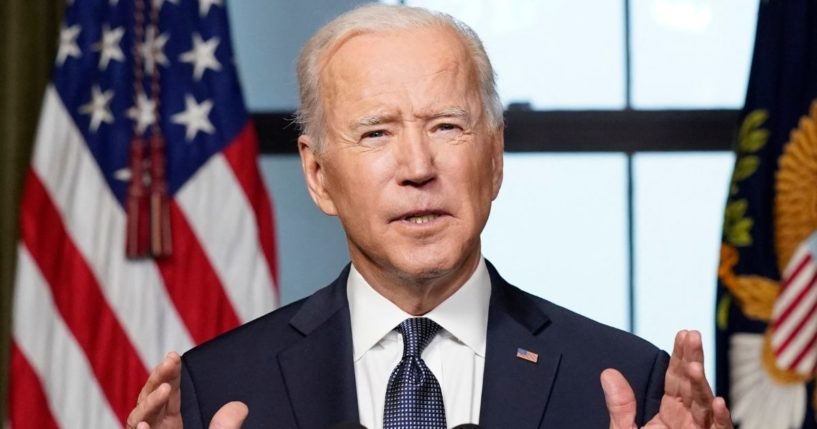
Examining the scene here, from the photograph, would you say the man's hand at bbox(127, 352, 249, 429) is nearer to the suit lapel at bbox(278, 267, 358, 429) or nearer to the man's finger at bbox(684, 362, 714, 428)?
the suit lapel at bbox(278, 267, 358, 429)

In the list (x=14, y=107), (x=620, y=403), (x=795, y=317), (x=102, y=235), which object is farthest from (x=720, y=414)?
(x=14, y=107)

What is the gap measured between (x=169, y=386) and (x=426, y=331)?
1.90ft

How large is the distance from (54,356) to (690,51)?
8.22 feet

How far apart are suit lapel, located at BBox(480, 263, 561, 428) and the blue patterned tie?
0.32ft

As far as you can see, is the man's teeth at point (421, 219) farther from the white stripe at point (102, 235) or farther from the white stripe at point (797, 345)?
the white stripe at point (797, 345)

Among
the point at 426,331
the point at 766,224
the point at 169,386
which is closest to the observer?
the point at 169,386

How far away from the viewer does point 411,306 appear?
2.53m

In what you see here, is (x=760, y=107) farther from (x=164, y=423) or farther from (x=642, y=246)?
(x=164, y=423)

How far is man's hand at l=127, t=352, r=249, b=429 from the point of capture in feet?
6.80

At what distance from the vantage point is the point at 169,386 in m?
2.08

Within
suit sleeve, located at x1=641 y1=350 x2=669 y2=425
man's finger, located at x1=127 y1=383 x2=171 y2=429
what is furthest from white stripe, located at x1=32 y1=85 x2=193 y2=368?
man's finger, located at x1=127 y1=383 x2=171 y2=429

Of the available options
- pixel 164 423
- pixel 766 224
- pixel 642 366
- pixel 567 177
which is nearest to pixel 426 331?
pixel 642 366


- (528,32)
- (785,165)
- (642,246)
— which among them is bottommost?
(642,246)

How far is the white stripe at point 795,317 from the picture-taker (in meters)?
4.41
